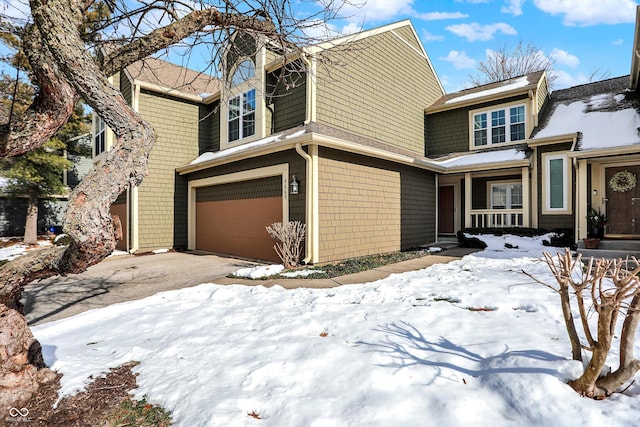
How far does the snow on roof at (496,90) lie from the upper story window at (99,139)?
42.9 ft

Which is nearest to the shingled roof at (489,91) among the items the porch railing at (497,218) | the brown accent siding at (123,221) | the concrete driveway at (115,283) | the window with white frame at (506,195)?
the window with white frame at (506,195)

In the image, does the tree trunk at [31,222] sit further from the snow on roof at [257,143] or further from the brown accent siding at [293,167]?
the brown accent siding at [293,167]


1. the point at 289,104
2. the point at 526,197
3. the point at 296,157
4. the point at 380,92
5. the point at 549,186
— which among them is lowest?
the point at 526,197

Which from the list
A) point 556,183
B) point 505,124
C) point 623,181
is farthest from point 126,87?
point 623,181

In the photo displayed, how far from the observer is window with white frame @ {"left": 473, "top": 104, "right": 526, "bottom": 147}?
1164cm

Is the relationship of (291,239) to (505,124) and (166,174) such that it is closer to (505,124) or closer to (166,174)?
(166,174)

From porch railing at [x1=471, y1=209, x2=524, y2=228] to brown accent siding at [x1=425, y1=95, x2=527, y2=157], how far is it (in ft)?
9.06

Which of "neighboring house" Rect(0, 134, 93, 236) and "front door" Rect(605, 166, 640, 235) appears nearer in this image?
"front door" Rect(605, 166, 640, 235)

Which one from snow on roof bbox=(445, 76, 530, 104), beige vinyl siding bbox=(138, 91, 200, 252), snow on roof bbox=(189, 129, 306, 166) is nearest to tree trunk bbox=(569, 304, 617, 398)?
snow on roof bbox=(189, 129, 306, 166)

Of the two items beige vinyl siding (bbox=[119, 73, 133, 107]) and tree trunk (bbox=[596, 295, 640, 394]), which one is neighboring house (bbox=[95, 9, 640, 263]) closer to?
beige vinyl siding (bbox=[119, 73, 133, 107])

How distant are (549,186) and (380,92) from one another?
5.97 meters

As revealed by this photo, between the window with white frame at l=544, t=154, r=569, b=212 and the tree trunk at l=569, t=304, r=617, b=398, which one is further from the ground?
the window with white frame at l=544, t=154, r=569, b=212

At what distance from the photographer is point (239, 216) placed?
9.73 meters

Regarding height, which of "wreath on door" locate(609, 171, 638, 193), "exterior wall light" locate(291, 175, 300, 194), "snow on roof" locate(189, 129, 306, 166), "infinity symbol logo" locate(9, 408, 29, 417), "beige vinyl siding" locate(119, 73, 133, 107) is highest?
"beige vinyl siding" locate(119, 73, 133, 107)
